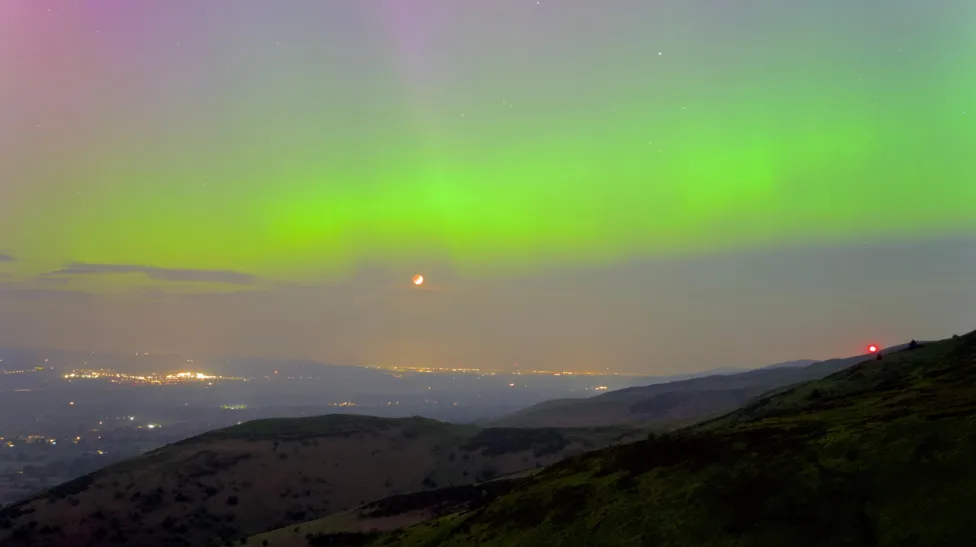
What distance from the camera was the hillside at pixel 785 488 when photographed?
1998 centimetres

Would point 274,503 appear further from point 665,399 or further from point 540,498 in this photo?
point 665,399

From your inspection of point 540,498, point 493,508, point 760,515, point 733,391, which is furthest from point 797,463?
point 733,391

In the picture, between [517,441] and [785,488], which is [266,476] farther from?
[785,488]

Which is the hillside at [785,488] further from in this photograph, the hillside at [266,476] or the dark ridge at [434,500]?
the hillside at [266,476]

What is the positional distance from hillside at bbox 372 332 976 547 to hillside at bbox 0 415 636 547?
152 feet

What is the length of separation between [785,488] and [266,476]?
8429 cm

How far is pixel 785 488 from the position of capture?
23.0 meters

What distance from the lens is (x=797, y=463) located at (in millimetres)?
24359

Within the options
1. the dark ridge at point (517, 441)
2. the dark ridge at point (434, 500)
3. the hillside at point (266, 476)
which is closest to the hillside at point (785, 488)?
the dark ridge at point (434, 500)

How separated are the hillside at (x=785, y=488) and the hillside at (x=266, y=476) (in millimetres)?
46287

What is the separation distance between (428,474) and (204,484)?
32.6 metres

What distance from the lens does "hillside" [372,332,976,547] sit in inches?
787

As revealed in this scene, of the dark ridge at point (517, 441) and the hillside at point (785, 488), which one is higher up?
the hillside at point (785, 488)

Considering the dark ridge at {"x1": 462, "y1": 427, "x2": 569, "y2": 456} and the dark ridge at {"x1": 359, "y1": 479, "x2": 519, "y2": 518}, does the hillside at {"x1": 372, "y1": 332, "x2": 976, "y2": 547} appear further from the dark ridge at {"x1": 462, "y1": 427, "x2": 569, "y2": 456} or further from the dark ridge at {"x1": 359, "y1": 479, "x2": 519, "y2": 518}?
the dark ridge at {"x1": 462, "y1": 427, "x2": 569, "y2": 456}
